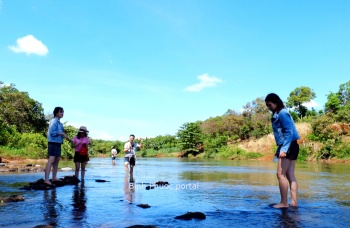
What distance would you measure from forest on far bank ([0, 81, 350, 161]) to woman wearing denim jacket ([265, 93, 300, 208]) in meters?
24.1

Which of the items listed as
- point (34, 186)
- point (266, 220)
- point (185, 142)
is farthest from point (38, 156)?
point (185, 142)

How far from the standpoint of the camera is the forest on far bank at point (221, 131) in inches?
1184

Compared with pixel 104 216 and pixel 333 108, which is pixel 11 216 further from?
pixel 333 108

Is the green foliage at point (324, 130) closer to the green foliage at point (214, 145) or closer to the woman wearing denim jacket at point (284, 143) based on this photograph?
the green foliage at point (214, 145)

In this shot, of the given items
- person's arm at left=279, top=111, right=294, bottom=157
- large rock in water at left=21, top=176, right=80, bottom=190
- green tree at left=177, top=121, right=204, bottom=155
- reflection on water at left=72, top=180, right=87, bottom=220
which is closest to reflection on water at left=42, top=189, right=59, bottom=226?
reflection on water at left=72, top=180, right=87, bottom=220

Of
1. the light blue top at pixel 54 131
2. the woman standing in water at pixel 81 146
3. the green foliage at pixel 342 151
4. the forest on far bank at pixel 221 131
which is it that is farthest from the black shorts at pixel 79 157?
the green foliage at pixel 342 151

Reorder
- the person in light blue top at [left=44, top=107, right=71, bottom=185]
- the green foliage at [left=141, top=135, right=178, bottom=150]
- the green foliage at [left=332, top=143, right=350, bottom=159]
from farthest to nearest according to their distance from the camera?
the green foliage at [left=141, top=135, right=178, bottom=150] < the green foliage at [left=332, top=143, right=350, bottom=159] < the person in light blue top at [left=44, top=107, right=71, bottom=185]

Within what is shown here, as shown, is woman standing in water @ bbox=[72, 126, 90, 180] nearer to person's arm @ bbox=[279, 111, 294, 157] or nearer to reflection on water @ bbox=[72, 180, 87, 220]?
reflection on water @ bbox=[72, 180, 87, 220]

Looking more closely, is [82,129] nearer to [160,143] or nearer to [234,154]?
[234,154]

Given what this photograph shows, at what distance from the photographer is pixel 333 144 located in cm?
3453

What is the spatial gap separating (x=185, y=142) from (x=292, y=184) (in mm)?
58209

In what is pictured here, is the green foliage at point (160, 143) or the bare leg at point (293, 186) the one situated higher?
the green foliage at point (160, 143)

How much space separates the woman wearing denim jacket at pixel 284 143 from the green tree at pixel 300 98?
68.1 metres

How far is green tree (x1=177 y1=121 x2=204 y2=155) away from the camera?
2493 inches
